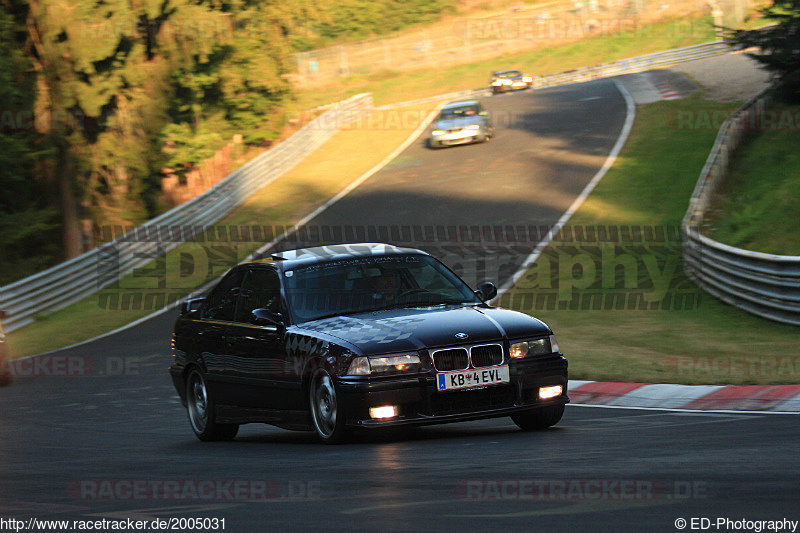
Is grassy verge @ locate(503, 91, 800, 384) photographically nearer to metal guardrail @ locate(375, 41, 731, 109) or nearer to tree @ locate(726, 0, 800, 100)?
tree @ locate(726, 0, 800, 100)

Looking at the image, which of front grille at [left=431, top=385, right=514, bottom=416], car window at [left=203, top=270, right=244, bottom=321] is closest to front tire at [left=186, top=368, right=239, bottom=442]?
car window at [left=203, top=270, right=244, bottom=321]

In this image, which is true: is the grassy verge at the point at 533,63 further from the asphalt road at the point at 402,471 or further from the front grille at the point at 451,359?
the front grille at the point at 451,359

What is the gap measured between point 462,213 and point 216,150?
14062 millimetres

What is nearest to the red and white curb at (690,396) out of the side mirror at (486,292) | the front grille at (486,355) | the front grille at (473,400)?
the side mirror at (486,292)

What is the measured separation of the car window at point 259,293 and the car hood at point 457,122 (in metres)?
27.7

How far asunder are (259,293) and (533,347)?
2.47m

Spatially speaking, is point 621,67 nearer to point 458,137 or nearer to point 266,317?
point 458,137

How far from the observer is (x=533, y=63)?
240 ft

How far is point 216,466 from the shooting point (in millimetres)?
7570

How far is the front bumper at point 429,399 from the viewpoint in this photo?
299 inches

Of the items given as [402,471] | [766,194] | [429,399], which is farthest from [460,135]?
[402,471]

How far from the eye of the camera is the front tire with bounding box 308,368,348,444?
775 cm

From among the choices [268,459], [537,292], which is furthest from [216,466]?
[537,292]


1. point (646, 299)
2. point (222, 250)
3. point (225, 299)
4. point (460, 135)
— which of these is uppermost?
point (225, 299)
